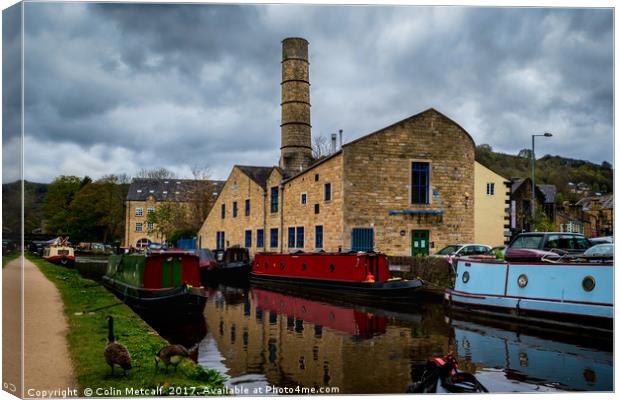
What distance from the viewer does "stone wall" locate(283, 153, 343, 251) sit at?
70.0ft

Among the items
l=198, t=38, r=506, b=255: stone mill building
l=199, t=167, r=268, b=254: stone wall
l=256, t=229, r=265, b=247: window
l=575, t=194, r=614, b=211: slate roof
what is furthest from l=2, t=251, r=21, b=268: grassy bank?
l=256, t=229, r=265, b=247: window

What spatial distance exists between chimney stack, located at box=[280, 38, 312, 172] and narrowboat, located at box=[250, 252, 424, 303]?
737 centimetres

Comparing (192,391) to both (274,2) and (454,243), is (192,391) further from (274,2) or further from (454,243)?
(454,243)

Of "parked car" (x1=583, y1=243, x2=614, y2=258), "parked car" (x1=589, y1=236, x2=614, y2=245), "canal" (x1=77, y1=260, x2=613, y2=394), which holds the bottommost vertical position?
"canal" (x1=77, y1=260, x2=613, y2=394)

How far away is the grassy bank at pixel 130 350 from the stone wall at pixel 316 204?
1056 centimetres

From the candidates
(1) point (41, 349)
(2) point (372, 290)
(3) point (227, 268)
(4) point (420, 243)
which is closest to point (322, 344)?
(1) point (41, 349)

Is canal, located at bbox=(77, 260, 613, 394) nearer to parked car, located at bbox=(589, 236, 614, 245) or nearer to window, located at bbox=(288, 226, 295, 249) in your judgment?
parked car, located at bbox=(589, 236, 614, 245)

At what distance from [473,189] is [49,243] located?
17.1 m

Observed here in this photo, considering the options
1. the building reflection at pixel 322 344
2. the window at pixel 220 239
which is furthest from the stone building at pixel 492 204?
the window at pixel 220 239

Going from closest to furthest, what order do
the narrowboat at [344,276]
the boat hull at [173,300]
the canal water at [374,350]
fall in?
the canal water at [374,350]
the boat hull at [173,300]
the narrowboat at [344,276]

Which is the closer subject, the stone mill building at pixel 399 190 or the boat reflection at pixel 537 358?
the boat reflection at pixel 537 358

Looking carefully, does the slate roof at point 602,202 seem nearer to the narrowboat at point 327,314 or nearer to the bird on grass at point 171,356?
the narrowboat at point 327,314

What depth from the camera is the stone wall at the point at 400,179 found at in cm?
2094

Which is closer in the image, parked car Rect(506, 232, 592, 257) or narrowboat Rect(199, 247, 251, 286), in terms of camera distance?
parked car Rect(506, 232, 592, 257)
